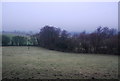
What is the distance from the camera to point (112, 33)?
13648 mm

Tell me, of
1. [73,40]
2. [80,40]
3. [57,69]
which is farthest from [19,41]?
[57,69]

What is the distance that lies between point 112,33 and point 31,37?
8.29 meters

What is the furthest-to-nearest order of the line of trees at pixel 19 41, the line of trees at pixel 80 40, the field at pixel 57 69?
1. the line of trees at pixel 19 41
2. the line of trees at pixel 80 40
3. the field at pixel 57 69

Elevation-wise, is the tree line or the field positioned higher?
the tree line

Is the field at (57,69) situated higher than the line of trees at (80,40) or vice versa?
the line of trees at (80,40)

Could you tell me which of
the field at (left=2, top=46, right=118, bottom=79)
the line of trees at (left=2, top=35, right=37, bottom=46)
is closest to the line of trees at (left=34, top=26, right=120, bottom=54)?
the line of trees at (left=2, top=35, right=37, bottom=46)

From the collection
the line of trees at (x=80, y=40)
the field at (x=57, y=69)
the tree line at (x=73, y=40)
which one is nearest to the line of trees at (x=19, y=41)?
the tree line at (x=73, y=40)

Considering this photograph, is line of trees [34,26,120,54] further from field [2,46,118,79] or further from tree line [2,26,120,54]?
field [2,46,118,79]

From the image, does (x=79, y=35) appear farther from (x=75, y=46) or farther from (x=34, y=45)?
(x=34, y=45)

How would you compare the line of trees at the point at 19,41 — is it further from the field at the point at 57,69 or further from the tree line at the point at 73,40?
the field at the point at 57,69

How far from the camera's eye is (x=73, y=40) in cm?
1477

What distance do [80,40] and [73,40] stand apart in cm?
71

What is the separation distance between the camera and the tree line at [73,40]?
43.6 ft

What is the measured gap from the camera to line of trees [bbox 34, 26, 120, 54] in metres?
13.3
